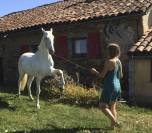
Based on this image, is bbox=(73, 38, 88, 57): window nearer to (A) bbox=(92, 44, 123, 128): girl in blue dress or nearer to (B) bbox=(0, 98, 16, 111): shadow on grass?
(B) bbox=(0, 98, 16, 111): shadow on grass

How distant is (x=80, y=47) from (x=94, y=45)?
1.14 meters

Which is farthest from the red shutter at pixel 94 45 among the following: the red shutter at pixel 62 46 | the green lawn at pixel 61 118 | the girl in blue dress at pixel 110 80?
the girl in blue dress at pixel 110 80

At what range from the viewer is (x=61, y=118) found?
1212cm

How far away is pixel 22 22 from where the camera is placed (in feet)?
81.7

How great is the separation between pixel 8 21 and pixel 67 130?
58.9 feet

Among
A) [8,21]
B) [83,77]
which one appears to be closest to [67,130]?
Result: [83,77]

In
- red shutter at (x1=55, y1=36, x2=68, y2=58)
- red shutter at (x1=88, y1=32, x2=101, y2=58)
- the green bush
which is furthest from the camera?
red shutter at (x1=55, y1=36, x2=68, y2=58)

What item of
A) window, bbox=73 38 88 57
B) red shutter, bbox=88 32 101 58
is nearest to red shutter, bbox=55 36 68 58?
window, bbox=73 38 88 57

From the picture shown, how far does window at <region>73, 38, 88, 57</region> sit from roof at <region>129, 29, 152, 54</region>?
3234 millimetres

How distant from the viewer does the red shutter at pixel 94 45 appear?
789 inches

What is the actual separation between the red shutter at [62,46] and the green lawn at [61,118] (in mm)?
6846

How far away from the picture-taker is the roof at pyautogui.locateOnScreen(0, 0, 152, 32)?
19406 millimetres

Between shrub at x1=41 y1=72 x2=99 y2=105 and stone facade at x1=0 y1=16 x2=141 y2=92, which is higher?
stone facade at x1=0 y1=16 x2=141 y2=92

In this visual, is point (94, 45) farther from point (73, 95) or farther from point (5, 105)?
point (5, 105)
